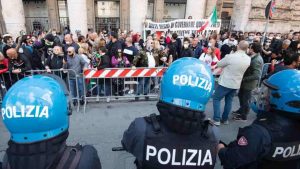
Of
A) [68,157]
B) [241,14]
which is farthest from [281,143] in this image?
[241,14]

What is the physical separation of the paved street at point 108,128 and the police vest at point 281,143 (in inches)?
70.7

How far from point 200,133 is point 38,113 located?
1040 millimetres

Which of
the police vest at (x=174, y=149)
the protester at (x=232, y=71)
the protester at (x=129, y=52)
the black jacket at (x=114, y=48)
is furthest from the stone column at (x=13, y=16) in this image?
the police vest at (x=174, y=149)

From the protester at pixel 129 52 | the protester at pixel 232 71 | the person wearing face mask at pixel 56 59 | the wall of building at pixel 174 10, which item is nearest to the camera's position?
the protester at pixel 232 71

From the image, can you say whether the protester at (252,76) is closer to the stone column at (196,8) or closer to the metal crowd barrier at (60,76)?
the metal crowd barrier at (60,76)

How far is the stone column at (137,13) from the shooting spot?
15.8 metres

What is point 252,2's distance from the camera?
17844 millimetres

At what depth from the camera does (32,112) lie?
1210 mm

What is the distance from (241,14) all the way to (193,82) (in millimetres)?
18609

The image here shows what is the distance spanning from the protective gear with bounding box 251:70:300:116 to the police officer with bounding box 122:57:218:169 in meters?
0.59

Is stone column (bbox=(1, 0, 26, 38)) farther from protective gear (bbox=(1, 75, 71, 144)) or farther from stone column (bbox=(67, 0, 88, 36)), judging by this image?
protective gear (bbox=(1, 75, 71, 144))

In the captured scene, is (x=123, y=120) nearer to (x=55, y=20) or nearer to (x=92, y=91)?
(x=92, y=91)

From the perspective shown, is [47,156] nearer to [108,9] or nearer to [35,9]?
[108,9]

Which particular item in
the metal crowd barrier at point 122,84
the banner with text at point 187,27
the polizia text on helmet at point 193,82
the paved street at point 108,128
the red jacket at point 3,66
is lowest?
the paved street at point 108,128
